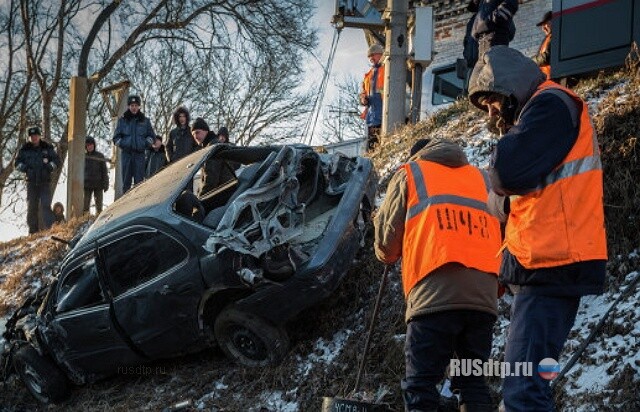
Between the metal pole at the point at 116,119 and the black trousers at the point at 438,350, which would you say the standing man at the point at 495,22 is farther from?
the metal pole at the point at 116,119

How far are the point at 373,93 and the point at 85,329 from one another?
18.7ft

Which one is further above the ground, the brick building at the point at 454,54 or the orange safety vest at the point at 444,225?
the brick building at the point at 454,54

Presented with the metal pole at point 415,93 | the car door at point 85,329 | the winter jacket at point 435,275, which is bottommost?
the car door at point 85,329

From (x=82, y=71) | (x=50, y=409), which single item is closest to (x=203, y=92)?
(x=82, y=71)

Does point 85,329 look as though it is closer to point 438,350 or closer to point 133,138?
point 438,350

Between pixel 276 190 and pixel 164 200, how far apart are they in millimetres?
1045

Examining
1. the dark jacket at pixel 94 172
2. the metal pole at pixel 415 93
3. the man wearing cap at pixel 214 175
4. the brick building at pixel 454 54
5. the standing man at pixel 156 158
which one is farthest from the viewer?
the brick building at pixel 454 54

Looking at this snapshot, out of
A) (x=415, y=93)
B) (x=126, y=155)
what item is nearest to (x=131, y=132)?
(x=126, y=155)

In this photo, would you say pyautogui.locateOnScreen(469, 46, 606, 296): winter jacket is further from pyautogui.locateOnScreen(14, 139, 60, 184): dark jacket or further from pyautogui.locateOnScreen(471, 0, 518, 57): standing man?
pyautogui.locateOnScreen(14, 139, 60, 184): dark jacket

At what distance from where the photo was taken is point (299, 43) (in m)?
21.2

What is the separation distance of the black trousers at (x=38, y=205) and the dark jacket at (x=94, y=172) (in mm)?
890

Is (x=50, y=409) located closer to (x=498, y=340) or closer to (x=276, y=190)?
(x=276, y=190)

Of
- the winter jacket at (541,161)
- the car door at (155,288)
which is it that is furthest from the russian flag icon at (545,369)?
the car door at (155,288)

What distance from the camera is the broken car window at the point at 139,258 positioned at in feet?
23.2
